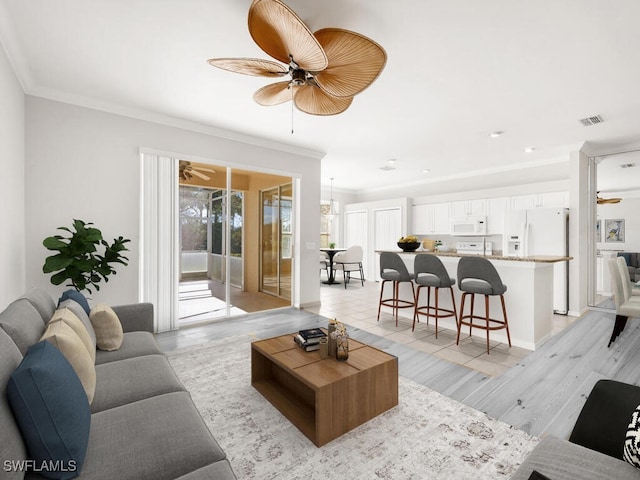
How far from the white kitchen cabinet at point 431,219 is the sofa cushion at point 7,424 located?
7484 mm

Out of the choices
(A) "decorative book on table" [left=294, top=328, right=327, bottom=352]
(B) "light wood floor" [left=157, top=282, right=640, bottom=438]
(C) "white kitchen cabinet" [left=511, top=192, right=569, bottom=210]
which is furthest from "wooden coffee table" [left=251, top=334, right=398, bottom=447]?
(C) "white kitchen cabinet" [left=511, top=192, right=569, bottom=210]

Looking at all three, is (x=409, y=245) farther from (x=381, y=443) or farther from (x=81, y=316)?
(x=81, y=316)

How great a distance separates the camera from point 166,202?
396cm

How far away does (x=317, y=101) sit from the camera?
2.61 meters

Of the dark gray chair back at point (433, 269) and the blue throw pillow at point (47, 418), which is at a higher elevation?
the dark gray chair back at point (433, 269)

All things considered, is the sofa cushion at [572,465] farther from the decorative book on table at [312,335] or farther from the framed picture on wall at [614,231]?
the framed picture on wall at [614,231]

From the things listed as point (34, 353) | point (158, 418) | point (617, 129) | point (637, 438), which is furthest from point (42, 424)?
point (617, 129)

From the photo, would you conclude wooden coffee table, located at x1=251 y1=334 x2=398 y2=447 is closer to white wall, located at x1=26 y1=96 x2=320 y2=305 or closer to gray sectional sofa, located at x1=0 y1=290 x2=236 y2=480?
gray sectional sofa, located at x1=0 y1=290 x2=236 y2=480

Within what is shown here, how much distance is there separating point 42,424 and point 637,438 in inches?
75.8

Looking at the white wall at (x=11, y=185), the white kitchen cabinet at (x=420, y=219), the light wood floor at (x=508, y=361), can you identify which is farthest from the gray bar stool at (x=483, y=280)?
the white kitchen cabinet at (x=420, y=219)

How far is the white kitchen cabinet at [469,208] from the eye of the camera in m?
6.54

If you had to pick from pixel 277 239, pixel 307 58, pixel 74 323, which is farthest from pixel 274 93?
pixel 277 239

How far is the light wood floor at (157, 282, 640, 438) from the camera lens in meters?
2.24

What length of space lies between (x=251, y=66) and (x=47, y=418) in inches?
84.9
